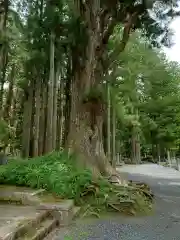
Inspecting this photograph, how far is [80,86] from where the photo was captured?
11.2 metres

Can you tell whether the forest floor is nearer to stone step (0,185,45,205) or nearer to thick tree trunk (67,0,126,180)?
stone step (0,185,45,205)

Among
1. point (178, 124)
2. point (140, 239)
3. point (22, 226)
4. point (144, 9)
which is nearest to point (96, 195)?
point (140, 239)

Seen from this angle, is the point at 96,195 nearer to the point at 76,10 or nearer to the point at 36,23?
the point at 76,10

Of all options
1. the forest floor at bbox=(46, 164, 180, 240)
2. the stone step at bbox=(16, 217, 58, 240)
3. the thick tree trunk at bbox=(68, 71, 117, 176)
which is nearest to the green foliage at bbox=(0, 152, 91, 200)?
the thick tree trunk at bbox=(68, 71, 117, 176)

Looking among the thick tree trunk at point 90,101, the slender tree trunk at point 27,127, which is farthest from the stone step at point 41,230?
the slender tree trunk at point 27,127

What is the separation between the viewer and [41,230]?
5.97 meters

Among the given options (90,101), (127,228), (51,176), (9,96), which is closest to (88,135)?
(90,101)

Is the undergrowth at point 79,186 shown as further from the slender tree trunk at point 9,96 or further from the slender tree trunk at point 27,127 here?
the slender tree trunk at point 9,96

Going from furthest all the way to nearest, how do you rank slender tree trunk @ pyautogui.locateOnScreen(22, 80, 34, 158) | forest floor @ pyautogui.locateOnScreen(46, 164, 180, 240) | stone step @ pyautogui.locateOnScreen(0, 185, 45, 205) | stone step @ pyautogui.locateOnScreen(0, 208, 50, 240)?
Answer: slender tree trunk @ pyautogui.locateOnScreen(22, 80, 34, 158), stone step @ pyautogui.locateOnScreen(0, 185, 45, 205), forest floor @ pyautogui.locateOnScreen(46, 164, 180, 240), stone step @ pyautogui.locateOnScreen(0, 208, 50, 240)

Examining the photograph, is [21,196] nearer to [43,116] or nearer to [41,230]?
[41,230]

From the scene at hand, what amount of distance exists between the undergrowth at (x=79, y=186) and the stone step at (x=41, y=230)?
176cm

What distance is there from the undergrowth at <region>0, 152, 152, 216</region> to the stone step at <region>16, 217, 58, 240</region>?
69.3 inches

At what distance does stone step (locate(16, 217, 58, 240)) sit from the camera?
5363mm

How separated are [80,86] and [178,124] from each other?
29558mm
